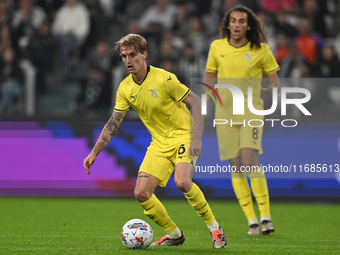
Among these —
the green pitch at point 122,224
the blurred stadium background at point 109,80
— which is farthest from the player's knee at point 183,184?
the blurred stadium background at point 109,80

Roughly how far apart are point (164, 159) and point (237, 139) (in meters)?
1.42

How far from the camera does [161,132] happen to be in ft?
16.7

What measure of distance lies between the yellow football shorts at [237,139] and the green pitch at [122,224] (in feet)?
3.07

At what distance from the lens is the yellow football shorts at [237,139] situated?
235 inches

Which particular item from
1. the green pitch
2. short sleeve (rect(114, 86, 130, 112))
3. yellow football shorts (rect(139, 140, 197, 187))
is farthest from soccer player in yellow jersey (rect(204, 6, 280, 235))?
short sleeve (rect(114, 86, 130, 112))

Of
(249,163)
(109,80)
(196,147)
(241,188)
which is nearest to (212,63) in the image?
(249,163)

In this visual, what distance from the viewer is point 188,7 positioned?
11.9 m

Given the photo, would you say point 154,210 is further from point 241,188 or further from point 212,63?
point 212,63

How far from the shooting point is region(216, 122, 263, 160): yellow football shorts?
596 cm

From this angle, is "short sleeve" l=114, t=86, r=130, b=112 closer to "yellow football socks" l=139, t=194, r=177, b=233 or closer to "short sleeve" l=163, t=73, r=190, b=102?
"short sleeve" l=163, t=73, r=190, b=102

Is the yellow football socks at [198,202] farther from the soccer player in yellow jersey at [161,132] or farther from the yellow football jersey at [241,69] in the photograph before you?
the yellow football jersey at [241,69]

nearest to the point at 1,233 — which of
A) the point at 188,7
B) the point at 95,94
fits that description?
the point at 95,94

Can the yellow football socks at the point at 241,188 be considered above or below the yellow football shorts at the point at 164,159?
below

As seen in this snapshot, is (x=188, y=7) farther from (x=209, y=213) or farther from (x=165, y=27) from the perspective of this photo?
(x=209, y=213)
